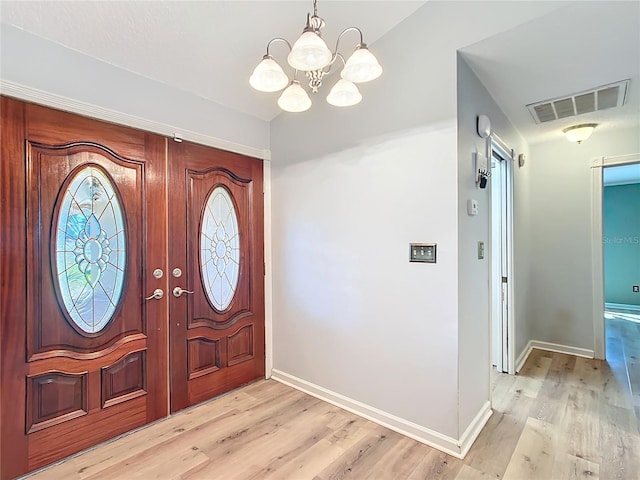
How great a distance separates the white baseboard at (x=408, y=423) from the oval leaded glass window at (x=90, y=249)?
5.47ft

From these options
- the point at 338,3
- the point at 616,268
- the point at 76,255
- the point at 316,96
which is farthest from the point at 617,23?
the point at 616,268

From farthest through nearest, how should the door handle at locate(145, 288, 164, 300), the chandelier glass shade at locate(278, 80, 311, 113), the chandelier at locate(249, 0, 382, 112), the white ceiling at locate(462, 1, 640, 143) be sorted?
the door handle at locate(145, 288, 164, 300)
the chandelier glass shade at locate(278, 80, 311, 113)
the white ceiling at locate(462, 1, 640, 143)
the chandelier at locate(249, 0, 382, 112)

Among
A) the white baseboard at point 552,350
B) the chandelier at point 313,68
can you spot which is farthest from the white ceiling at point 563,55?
the white baseboard at point 552,350

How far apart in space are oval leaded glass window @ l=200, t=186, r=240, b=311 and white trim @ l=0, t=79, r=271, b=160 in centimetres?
38

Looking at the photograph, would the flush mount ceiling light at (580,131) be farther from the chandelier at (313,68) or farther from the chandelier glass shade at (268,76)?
the chandelier glass shade at (268,76)

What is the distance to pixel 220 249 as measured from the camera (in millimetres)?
2652

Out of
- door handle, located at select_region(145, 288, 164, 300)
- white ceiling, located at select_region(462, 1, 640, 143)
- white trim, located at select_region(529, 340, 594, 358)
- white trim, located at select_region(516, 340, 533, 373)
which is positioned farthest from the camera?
white trim, located at select_region(529, 340, 594, 358)

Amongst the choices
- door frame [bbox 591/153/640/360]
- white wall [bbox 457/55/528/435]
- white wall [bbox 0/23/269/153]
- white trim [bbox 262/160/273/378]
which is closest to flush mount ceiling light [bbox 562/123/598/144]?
door frame [bbox 591/153/640/360]

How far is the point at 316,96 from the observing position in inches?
105

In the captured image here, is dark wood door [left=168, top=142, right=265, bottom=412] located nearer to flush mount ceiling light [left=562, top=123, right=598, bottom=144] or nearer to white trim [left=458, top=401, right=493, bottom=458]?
white trim [left=458, top=401, right=493, bottom=458]

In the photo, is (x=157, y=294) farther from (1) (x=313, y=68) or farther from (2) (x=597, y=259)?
(2) (x=597, y=259)

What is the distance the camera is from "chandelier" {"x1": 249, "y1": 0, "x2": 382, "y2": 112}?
1347 millimetres

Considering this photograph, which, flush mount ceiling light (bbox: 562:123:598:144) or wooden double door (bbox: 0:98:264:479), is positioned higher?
flush mount ceiling light (bbox: 562:123:598:144)

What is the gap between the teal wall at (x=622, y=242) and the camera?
5.60 meters
